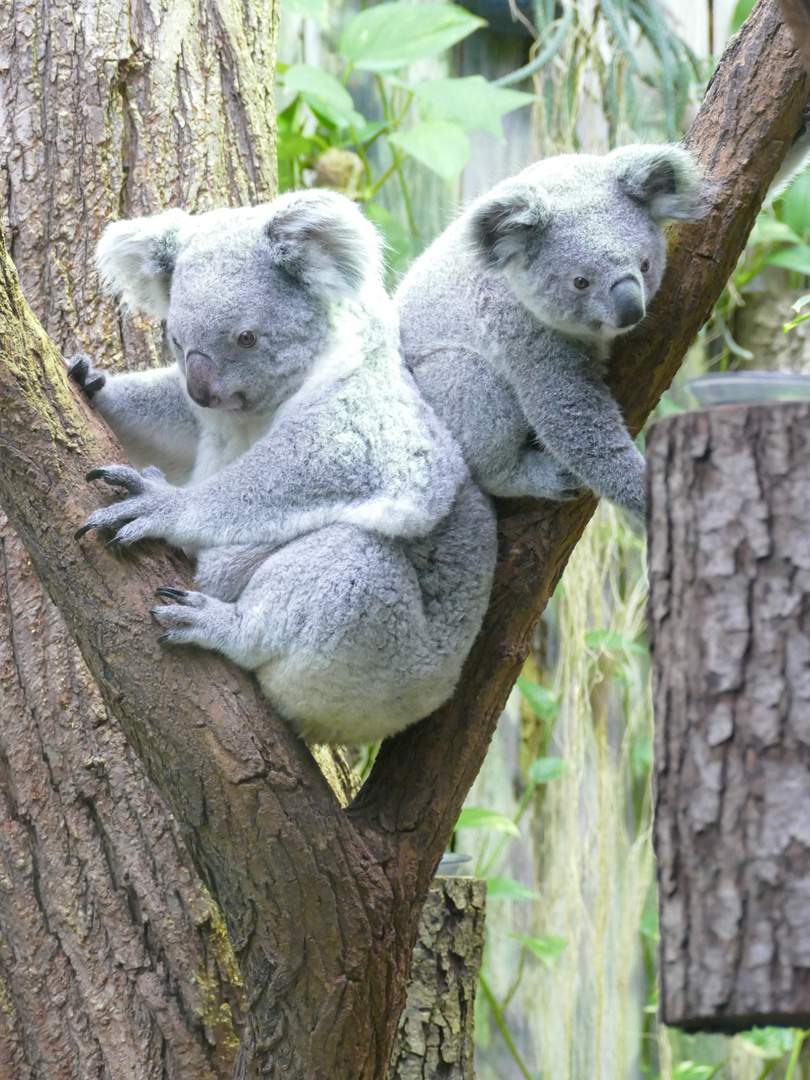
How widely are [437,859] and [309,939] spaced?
0.37m

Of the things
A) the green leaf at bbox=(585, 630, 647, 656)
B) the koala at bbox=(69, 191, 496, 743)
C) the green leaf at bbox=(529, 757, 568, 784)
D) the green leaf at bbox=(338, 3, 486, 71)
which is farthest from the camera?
the green leaf at bbox=(585, 630, 647, 656)

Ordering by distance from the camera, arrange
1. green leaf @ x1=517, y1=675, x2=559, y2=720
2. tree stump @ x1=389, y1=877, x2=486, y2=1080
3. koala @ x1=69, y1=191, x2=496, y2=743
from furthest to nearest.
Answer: green leaf @ x1=517, y1=675, x2=559, y2=720, tree stump @ x1=389, y1=877, x2=486, y2=1080, koala @ x1=69, y1=191, x2=496, y2=743

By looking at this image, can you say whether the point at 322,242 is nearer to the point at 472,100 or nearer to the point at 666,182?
the point at 666,182

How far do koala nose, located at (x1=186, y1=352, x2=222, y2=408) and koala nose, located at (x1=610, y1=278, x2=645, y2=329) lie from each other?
2.87 feet

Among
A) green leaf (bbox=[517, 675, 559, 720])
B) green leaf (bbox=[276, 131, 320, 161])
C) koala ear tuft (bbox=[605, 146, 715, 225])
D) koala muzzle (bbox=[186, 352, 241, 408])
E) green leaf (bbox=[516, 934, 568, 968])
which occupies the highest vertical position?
green leaf (bbox=[276, 131, 320, 161])

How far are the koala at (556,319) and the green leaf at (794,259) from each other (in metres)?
3.00

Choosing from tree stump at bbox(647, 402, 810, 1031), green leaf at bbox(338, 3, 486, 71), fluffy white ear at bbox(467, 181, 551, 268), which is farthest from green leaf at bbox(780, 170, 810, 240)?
tree stump at bbox(647, 402, 810, 1031)

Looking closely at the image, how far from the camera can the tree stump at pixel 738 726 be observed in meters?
1.31

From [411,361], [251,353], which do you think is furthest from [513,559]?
[251,353]

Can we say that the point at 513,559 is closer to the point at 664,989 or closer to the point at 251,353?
the point at 251,353

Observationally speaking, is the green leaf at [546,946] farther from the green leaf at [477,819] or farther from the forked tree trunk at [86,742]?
the forked tree trunk at [86,742]

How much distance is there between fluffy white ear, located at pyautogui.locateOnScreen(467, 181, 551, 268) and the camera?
250 centimetres

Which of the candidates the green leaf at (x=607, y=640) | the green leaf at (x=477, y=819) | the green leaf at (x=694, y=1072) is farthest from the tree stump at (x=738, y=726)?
the green leaf at (x=694, y=1072)

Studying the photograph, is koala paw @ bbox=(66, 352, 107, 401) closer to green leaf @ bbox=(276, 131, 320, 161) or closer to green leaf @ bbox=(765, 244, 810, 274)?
green leaf @ bbox=(276, 131, 320, 161)
